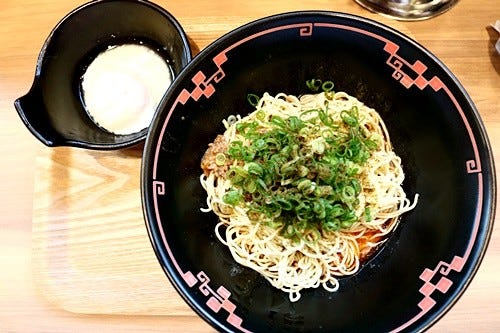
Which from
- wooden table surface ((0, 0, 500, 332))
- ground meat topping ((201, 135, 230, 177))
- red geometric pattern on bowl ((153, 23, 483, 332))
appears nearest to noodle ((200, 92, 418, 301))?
ground meat topping ((201, 135, 230, 177))

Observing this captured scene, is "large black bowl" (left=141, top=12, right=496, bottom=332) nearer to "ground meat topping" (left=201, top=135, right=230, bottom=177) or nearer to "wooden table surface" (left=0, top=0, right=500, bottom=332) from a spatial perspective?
"ground meat topping" (left=201, top=135, right=230, bottom=177)

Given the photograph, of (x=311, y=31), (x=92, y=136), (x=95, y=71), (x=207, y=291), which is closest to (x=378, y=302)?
(x=207, y=291)

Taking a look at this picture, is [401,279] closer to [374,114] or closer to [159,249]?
[374,114]

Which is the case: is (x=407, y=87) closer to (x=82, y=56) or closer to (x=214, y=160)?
(x=214, y=160)

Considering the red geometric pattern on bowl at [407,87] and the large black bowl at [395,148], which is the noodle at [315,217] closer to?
the large black bowl at [395,148]

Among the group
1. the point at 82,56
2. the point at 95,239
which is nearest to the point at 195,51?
the point at 82,56

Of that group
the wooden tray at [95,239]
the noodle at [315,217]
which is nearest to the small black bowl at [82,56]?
the wooden tray at [95,239]
